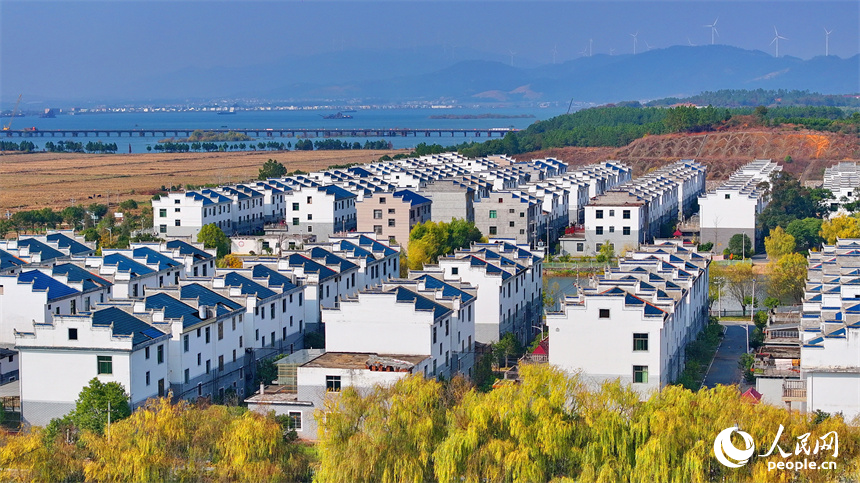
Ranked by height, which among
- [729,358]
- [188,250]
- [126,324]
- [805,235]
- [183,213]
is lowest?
[729,358]

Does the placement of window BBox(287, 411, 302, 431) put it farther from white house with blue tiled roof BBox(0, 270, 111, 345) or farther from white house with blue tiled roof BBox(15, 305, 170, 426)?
white house with blue tiled roof BBox(0, 270, 111, 345)

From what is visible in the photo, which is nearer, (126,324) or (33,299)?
(126,324)

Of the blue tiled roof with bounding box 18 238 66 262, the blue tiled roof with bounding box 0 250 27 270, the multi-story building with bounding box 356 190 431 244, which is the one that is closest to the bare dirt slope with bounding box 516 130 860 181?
the multi-story building with bounding box 356 190 431 244

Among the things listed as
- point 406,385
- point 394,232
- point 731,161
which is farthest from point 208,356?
point 731,161

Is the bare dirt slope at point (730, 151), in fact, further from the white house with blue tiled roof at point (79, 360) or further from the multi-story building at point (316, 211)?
the white house with blue tiled roof at point (79, 360)

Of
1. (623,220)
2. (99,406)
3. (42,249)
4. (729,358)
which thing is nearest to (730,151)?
(623,220)

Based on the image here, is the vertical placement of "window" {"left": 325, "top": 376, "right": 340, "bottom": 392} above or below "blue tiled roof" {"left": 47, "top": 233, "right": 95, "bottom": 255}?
below

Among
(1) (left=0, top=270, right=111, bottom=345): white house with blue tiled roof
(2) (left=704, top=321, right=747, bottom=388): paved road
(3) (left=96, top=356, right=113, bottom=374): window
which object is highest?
(1) (left=0, top=270, right=111, bottom=345): white house with blue tiled roof

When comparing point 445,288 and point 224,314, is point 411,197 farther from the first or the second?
point 224,314
